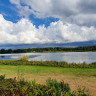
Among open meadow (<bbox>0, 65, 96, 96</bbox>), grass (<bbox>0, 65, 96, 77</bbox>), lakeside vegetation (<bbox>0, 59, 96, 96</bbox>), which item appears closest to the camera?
lakeside vegetation (<bbox>0, 59, 96, 96</bbox>)

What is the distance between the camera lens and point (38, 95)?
285cm

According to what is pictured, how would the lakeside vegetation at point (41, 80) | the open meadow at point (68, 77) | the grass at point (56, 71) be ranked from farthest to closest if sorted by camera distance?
1. the grass at point (56, 71)
2. the open meadow at point (68, 77)
3. the lakeside vegetation at point (41, 80)

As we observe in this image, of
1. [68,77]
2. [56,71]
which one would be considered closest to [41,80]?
[68,77]

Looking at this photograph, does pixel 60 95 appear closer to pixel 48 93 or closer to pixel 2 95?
pixel 48 93

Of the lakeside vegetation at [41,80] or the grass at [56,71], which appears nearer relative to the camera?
the lakeside vegetation at [41,80]

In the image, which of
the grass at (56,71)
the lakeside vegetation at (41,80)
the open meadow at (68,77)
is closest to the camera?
the lakeside vegetation at (41,80)

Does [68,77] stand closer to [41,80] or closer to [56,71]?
[41,80]

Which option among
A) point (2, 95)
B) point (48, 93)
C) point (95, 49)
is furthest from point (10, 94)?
point (95, 49)

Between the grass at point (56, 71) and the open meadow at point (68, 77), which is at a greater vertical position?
the open meadow at point (68, 77)

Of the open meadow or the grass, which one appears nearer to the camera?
the open meadow

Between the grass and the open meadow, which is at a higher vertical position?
the open meadow

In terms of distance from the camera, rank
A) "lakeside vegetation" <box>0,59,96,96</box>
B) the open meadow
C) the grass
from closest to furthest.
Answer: "lakeside vegetation" <box>0,59,96,96</box> → the open meadow → the grass

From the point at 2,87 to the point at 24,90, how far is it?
671 mm

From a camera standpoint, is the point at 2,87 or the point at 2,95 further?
the point at 2,87
